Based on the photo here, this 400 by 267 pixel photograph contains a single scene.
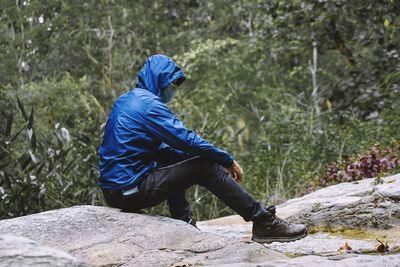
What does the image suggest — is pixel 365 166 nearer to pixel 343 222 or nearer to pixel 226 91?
pixel 343 222

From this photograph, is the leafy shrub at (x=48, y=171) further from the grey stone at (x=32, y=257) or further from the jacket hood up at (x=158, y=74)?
the grey stone at (x=32, y=257)

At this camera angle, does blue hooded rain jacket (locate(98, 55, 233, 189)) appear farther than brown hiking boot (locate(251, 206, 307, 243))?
No

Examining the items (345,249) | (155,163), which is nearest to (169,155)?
(155,163)

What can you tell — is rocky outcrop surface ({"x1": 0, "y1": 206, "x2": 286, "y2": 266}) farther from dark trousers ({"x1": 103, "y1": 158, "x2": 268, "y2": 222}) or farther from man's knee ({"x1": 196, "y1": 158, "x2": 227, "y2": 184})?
man's knee ({"x1": 196, "y1": 158, "x2": 227, "y2": 184})

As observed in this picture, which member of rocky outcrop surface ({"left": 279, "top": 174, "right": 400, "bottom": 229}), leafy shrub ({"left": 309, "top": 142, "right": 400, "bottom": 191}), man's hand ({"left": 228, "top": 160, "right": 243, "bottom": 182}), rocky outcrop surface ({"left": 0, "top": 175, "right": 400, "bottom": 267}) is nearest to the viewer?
rocky outcrop surface ({"left": 0, "top": 175, "right": 400, "bottom": 267})

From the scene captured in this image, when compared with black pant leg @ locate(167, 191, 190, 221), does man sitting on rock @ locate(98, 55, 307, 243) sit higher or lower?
higher

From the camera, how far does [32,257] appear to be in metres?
3.19

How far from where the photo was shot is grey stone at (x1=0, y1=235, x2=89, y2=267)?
10.4 feet

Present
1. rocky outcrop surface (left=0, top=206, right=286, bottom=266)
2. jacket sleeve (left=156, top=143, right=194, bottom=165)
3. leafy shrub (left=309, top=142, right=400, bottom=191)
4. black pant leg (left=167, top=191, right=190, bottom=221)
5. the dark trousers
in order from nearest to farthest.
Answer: rocky outcrop surface (left=0, top=206, right=286, bottom=266)
the dark trousers
jacket sleeve (left=156, top=143, right=194, bottom=165)
black pant leg (left=167, top=191, right=190, bottom=221)
leafy shrub (left=309, top=142, right=400, bottom=191)

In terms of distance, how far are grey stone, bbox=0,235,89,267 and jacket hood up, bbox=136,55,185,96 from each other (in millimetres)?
1935

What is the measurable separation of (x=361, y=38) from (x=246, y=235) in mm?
5618

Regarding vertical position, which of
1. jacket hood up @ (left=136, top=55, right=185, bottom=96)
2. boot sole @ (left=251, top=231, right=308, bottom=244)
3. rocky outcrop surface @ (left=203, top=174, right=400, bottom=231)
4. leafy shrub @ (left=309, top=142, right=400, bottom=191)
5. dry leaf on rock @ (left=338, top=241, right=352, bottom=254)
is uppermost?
jacket hood up @ (left=136, top=55, right=185, bottom=96)

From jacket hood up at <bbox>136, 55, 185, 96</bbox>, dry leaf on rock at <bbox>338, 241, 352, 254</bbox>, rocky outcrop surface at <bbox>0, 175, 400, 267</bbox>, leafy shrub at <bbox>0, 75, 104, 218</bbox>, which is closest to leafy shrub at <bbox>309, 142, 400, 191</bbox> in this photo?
rocky outcrop surface at <bbox>0, 175, 400, 267</bbox>

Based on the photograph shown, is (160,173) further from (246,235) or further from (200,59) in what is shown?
(200,59)
